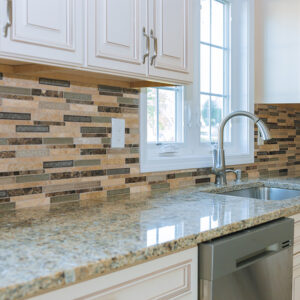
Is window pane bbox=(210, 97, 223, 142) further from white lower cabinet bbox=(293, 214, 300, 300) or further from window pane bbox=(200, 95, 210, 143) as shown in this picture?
white lower cabinet bbox=(293, 214, 300, 300)

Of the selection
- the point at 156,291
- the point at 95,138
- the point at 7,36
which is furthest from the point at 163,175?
the point at 7,36

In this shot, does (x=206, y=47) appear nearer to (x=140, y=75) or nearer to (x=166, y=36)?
(x=166, y=36)

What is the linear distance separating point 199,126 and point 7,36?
1.46 meters

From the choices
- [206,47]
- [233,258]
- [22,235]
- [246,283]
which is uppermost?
[206,47]

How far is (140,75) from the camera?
5.08ft

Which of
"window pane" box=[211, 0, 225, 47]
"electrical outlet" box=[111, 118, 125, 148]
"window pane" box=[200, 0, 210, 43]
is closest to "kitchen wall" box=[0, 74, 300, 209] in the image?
"electrical outlet" box=[111, 118, 125, 148]

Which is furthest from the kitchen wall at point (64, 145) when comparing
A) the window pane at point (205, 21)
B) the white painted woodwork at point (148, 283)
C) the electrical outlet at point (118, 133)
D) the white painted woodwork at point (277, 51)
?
the white painted woodwork at point (277, 51)

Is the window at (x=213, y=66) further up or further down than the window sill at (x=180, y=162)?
further up

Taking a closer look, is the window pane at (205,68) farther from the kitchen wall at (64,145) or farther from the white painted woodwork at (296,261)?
the white painted woodwork at (296,261)

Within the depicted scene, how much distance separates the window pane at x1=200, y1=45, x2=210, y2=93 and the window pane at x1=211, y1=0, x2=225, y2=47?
10cm

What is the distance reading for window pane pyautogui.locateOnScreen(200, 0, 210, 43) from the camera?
8.01ft

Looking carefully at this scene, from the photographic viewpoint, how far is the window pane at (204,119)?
96.3 inches

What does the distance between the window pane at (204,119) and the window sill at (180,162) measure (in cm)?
16

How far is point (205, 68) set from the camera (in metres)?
2.48
